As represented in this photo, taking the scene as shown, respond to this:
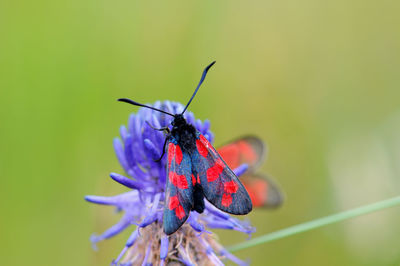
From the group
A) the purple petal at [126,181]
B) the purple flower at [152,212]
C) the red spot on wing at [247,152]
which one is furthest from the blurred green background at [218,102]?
the red spot on wing at [247,152]

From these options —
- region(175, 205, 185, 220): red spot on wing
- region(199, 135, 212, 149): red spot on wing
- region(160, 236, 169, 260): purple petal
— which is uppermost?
region(199, 135, 212, 149): red spot on wing

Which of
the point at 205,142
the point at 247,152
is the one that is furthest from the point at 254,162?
the point at 205,142

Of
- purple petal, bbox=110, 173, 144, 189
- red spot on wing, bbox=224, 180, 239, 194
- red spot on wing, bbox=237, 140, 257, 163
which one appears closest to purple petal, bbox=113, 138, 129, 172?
purple petal, bbox=110, 173, 144, 189

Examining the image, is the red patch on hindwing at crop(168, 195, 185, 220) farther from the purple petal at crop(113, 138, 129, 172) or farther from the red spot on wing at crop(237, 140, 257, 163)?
the red spot on wing at crop(237, 140, 257, 163)

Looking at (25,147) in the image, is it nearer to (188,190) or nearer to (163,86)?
(163,86)

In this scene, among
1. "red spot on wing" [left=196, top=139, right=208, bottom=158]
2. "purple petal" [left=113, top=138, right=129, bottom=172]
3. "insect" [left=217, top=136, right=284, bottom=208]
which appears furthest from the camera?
"insect" [left=217, top=136, right=284, bottom=208]

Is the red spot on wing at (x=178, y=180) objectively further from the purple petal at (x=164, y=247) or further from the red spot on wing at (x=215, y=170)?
the purple petal at (x=164, y=247)

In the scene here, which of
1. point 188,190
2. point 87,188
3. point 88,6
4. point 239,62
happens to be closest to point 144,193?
point 188,190
